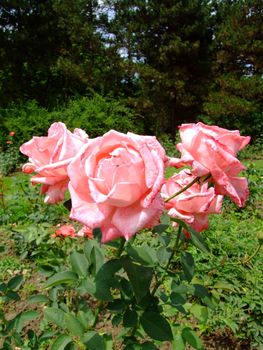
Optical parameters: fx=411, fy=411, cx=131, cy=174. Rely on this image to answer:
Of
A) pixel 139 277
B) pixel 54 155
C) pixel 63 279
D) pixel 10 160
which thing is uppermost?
pixel 54 155

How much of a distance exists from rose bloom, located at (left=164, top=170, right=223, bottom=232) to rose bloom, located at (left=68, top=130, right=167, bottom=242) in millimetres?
225

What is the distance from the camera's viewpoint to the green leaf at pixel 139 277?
0.74 metres

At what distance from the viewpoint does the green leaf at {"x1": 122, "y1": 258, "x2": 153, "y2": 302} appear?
2.44ft

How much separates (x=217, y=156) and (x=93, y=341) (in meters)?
0.46

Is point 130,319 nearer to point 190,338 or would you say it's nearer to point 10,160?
point 190,338

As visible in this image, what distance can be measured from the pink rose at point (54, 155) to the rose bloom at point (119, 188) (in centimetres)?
7

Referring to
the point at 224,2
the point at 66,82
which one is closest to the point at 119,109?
the point at 66,82

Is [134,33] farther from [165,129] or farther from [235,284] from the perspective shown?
[235,284]

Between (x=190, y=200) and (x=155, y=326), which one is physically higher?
(x=190, y=200)

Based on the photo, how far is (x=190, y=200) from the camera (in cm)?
85

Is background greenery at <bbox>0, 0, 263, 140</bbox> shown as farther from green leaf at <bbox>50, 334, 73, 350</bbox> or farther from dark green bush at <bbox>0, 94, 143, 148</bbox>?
green leaf at <bbox>50, 334, 73, 350</bbox>

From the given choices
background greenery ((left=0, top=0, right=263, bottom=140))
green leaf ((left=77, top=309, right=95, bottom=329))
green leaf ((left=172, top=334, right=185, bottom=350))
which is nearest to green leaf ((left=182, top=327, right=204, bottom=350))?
green leaf ((left=172, top=334, right=185, bottom=350))

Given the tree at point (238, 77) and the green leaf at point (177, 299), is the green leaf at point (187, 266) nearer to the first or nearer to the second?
the green leaf at point (177, 299)

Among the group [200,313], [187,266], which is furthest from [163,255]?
[200,313]
